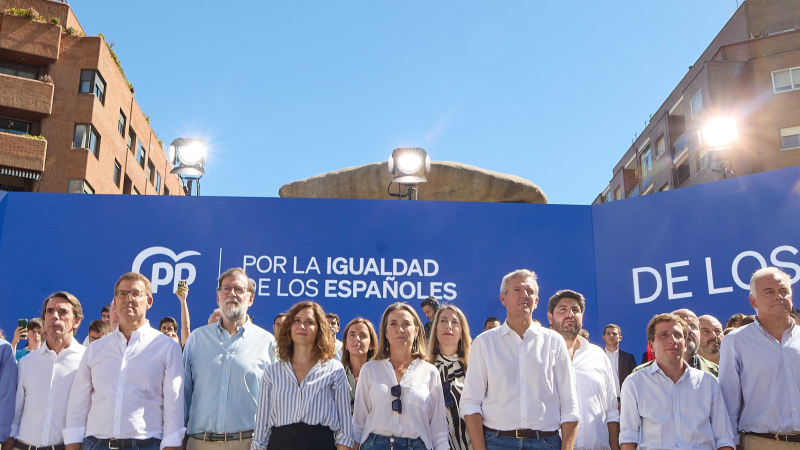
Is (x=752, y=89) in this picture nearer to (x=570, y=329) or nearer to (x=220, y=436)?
(x=570, y=329)

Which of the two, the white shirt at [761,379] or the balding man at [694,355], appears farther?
the balding man at [694,355]

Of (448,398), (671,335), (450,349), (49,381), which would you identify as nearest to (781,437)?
(671,335)

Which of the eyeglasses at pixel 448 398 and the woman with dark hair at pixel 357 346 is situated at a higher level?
the woman with dark hair at pixel 357 346

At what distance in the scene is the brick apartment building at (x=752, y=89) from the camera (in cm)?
2306

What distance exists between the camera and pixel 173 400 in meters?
3.27

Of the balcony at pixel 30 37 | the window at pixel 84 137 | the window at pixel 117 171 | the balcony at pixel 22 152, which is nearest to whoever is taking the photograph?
the balcony at pixel 22 152

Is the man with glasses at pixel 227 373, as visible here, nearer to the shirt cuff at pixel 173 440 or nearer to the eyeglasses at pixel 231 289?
the eyeglasses at pixel 231 289

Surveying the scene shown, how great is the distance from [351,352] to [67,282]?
5133mm

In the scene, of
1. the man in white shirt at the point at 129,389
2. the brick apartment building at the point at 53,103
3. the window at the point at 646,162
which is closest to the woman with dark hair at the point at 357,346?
the man in white shirt at the point at 129,389

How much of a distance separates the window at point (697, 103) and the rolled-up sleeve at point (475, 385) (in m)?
24.8

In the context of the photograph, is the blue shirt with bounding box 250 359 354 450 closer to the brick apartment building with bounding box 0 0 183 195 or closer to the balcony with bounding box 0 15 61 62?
the brick apartment building with bounding box 0 0 183 195

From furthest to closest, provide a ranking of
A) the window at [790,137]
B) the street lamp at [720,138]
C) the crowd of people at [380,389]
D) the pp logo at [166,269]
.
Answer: the window at [790,137], the street lamp at [720,138], the pp logo at [166,269], the crowd of people at [380,389]

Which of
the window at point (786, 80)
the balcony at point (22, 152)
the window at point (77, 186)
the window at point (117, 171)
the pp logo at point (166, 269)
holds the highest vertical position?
the window at point (786, 80)

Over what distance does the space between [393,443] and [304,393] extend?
51cm
